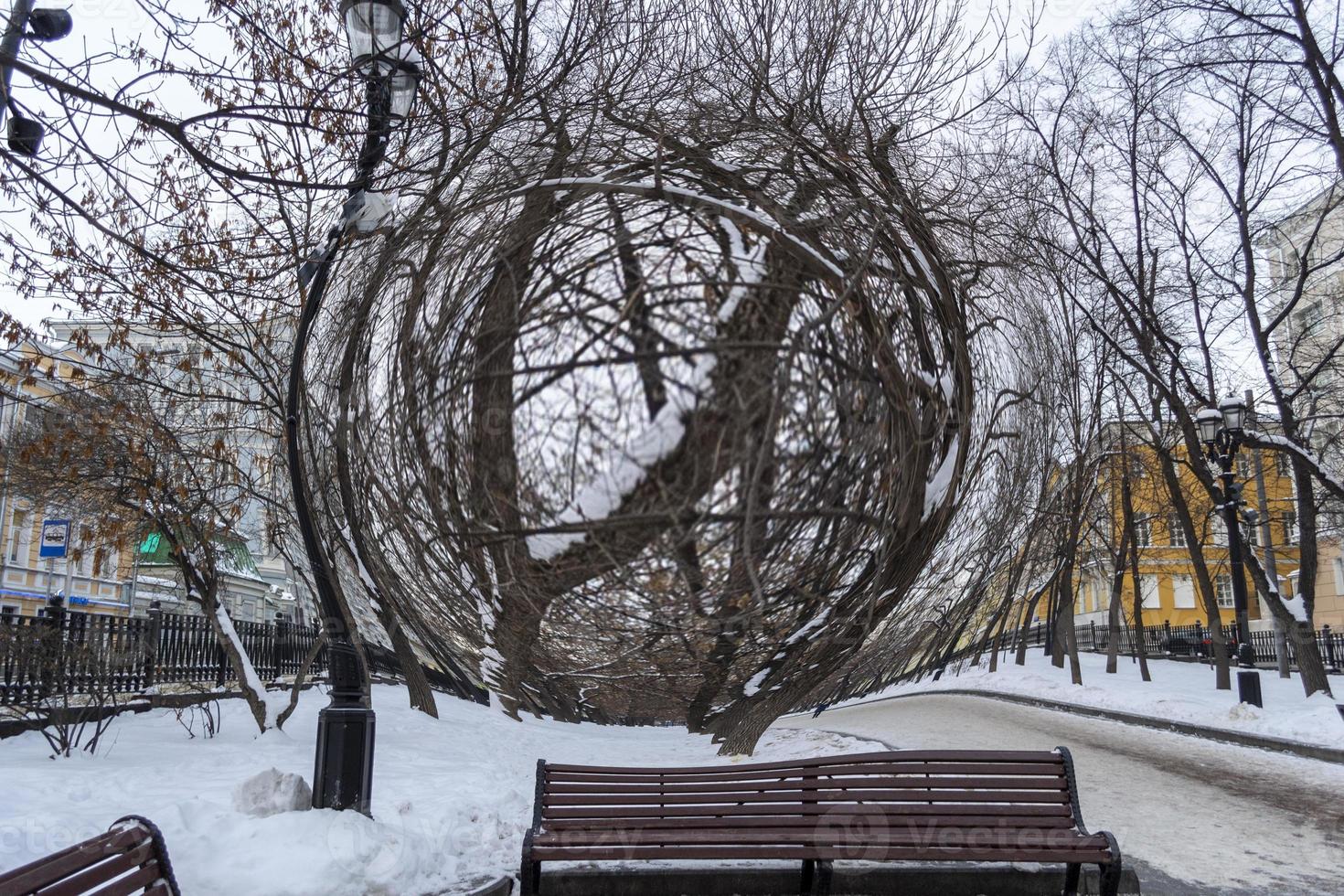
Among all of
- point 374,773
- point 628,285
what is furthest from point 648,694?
point 374,773

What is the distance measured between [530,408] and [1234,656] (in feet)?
97.2

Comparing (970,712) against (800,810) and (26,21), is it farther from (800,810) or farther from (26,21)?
(26,21)

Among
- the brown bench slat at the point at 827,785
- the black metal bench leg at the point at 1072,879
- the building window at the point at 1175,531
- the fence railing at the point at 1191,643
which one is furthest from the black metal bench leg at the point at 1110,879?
the building window at the point at 1175,531

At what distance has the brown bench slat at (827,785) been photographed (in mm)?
4812

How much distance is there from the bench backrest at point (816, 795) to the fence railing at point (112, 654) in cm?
128

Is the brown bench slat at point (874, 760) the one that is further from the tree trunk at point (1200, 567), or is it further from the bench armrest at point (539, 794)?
the tree trunk at point (1200, 567)

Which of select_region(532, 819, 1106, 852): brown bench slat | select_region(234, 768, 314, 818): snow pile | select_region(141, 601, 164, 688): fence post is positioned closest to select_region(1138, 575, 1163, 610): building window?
select_region(141, 601, 164, 688): fence post

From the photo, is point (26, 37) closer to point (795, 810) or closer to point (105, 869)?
point (105, 869)

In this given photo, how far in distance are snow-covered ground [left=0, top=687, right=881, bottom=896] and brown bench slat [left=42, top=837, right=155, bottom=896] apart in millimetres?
874

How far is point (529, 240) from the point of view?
1359 mm

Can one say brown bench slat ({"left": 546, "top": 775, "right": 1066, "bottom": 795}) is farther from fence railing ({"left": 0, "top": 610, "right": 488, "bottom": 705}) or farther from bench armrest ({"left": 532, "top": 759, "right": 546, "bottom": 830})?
fence railing ({"left": 0, "top": 610, "right": 488, "bottom": 705})

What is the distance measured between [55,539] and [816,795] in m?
10.7

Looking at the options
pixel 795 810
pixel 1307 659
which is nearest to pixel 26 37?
pixel 795 810

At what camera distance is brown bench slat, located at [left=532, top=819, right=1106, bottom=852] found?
439cm
